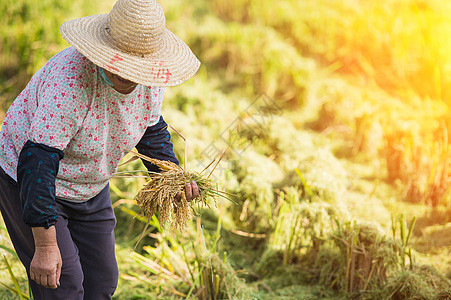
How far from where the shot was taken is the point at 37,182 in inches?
58.7

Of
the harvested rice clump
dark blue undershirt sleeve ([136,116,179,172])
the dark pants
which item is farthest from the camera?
dark blue undershirt sleeve ([136,116,179,172])

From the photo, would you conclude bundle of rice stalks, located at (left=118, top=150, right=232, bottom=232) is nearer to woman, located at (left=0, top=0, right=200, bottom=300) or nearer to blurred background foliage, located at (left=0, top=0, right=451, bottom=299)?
woman, located at (left=0, top=0, right=200, bottom=300)

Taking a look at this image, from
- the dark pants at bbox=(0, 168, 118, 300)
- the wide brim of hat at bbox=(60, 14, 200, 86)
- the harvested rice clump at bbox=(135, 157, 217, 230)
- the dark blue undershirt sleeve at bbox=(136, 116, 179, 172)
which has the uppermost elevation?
the wide brim of hat at bbox=(60, 14, 200, 86)

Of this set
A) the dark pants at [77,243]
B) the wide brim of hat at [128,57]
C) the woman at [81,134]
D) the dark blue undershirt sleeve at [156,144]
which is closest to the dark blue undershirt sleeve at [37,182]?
the woman at [81,134]

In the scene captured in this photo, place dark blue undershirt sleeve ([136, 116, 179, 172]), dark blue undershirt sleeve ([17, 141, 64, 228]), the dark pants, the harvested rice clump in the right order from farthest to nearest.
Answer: dark blue undershirt sleeve ([136, 116, 179, 172]) < the harvested rice clump < the dark pants < dark blue undershirt sleeve ([17, 141, 64, 228])

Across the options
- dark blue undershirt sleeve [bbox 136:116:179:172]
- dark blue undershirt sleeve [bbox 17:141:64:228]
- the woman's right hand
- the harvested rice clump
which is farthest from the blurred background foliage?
dark blue undershirt sleeve [bbox 17:141:64:228]

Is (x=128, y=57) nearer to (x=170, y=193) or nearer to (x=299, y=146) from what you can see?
(x=170, y=193)

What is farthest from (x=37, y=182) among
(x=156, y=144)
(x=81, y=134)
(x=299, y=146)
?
(x=299, y=146)

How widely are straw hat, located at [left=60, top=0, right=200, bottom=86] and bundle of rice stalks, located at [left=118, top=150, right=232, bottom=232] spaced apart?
0.36 metres

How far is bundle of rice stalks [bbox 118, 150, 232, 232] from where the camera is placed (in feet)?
6.11

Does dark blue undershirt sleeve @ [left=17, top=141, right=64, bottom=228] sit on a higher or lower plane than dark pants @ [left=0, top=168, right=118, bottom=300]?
higher

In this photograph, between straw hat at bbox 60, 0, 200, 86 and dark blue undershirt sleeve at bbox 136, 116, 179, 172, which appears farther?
dark blue undershirt sleeve at bbox 136, 116, 179, 172

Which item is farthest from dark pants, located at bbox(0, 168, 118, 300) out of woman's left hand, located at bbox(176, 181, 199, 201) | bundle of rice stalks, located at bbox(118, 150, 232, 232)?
woman's left hand, located at bbox(176, 181, 199, 201)

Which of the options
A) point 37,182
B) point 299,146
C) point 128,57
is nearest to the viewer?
point 37,182
